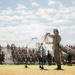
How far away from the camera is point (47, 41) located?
18.4 m

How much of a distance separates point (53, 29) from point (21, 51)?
68236 millimetres

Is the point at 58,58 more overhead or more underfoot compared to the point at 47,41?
Result: more underfoot

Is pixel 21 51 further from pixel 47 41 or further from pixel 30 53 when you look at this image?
pixel 47 41

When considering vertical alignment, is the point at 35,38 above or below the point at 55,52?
above

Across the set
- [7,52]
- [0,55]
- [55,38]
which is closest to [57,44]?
[55,38]

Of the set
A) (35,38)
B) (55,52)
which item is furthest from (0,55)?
(55,52)

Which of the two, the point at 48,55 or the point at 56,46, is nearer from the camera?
the point at 56,46

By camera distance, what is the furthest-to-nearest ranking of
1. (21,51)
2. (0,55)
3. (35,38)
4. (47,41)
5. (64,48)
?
(21,51) → (64,48) → (0,55) → (35,38) → (47,41)

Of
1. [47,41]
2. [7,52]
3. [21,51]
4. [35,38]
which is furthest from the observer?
[7,52]

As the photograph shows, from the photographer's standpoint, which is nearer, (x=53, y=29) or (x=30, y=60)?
(x=53, y=29)

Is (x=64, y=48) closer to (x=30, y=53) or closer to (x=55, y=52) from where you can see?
(x=30, y=53)

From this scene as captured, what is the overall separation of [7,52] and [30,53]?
29668mm

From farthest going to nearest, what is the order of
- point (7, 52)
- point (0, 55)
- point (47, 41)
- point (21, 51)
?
point (7, 52) < point (21, 51) < point (0, 55) < point (47, 41)

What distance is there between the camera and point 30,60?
82062mm
